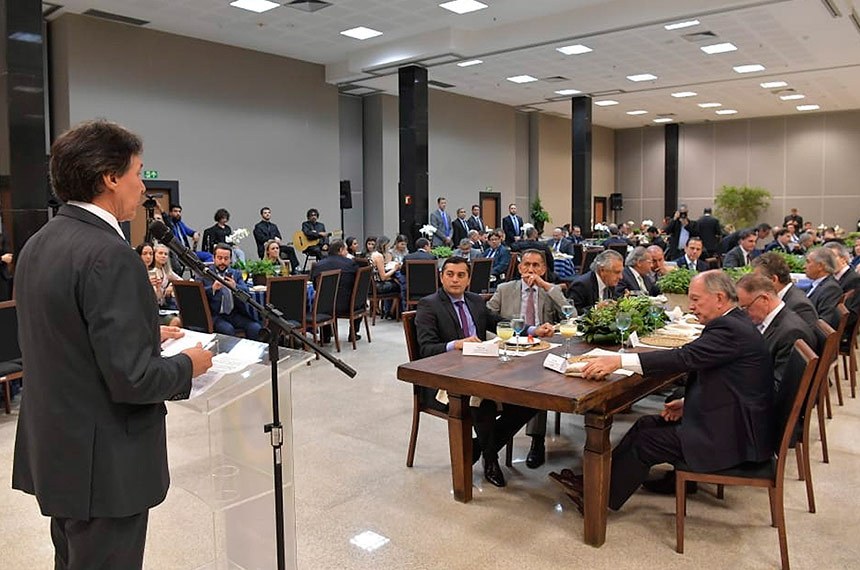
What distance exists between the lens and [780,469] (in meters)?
2.85

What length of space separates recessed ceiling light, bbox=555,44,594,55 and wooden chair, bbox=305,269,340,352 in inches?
264

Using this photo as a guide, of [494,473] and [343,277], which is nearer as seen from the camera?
[494,473]

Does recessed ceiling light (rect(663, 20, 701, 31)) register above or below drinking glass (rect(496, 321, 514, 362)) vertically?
above

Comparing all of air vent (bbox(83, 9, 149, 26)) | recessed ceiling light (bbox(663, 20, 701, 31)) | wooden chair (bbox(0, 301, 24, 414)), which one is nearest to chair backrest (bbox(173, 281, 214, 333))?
wooden chair (bbox(0, 301, 24, 414))

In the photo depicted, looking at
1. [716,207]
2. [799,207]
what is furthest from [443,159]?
[799,207]

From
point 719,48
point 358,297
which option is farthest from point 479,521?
point 719,48

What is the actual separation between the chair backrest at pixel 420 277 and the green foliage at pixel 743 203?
50.3 feet

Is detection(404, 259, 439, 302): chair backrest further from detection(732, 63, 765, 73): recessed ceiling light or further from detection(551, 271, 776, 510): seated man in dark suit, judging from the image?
detection(732, 63, 765, 73): recessed ceiling light

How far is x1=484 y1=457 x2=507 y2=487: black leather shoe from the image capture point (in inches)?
145

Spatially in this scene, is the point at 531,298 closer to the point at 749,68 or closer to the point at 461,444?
the point at 461,444

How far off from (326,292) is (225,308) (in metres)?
1.11

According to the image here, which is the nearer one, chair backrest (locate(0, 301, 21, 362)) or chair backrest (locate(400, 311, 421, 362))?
chair backrest (locate(400, 311, 421, 362))

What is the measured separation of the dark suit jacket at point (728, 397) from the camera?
2877 millimetres

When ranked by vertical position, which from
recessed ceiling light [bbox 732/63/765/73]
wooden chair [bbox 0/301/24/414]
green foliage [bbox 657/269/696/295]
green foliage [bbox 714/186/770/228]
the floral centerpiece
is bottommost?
wooden chair [bbox 0/301/24/414]
